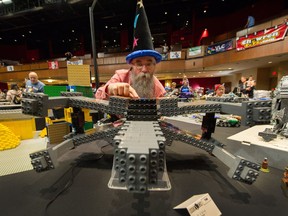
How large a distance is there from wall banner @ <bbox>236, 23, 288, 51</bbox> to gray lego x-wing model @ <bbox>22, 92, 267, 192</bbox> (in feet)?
22.4

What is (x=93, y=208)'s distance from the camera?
81cm

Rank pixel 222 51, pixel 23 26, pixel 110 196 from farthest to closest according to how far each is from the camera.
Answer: pixel 23 26 → pixel 222 51 → pixel 110 196

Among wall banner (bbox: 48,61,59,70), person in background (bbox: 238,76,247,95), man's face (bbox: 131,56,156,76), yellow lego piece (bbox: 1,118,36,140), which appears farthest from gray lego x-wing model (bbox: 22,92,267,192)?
wall banner (bbox: 48,61,59,70)

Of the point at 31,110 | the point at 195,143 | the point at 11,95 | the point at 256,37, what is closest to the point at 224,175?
the point at 195,143

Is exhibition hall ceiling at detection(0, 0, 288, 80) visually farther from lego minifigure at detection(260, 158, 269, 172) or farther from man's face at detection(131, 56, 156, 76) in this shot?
man's face at detection(131, 56, 156, 76)

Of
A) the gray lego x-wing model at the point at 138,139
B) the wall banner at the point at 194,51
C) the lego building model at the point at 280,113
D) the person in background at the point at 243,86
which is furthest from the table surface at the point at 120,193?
the wall banner at the point at 194,51

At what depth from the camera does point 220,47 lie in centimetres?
814

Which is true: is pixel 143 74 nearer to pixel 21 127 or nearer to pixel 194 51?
pixel 21 127

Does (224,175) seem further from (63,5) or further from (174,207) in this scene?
(63,5)

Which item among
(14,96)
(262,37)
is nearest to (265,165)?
(14,96)

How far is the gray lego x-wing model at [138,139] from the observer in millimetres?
468

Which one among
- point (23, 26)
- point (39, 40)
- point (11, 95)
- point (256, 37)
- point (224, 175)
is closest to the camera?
point (224, 175)

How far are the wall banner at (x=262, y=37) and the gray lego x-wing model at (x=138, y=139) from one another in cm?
682

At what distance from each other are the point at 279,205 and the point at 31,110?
1.61 m
